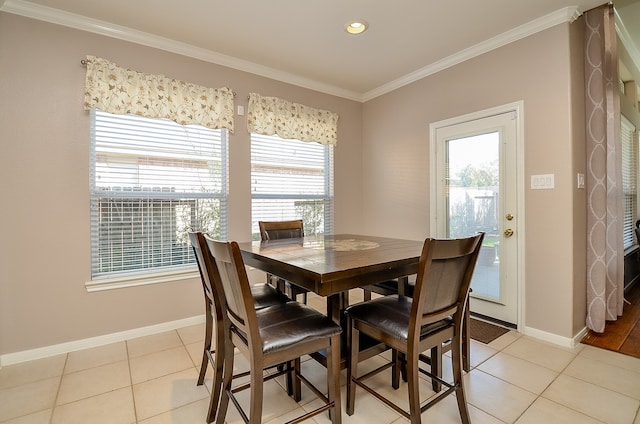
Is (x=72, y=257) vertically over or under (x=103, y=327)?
over

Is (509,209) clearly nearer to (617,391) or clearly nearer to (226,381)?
(617,391)

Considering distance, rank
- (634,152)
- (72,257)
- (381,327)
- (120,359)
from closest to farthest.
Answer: (381,327), (120,359), (72,257), (634,152)

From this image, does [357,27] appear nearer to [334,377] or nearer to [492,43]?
[492,43]

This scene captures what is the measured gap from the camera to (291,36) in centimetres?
278

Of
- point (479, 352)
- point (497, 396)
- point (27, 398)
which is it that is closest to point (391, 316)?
point (497, 396)

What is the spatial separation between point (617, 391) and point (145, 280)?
11.6ft

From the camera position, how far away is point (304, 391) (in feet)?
6.27

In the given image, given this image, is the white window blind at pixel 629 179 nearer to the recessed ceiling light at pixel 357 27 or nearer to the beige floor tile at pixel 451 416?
the recessed ceiling light at pixel 357 27

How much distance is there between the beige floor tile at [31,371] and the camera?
2.04 metres

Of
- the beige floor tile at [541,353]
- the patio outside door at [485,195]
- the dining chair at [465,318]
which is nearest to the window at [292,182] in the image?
the patio outside door at [485,195]

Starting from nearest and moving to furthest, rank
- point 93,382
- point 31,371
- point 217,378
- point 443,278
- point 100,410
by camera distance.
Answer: point 443,278
point 217,378
point 100,410
point 93,382
point 31,371

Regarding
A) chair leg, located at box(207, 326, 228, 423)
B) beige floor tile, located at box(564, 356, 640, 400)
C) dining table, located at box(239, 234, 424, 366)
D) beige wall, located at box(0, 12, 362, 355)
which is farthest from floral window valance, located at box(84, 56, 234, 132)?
beige floor tile, located at box(564, 356, 640, 400)

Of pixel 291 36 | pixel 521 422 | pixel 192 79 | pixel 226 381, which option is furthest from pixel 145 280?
pixel 521 422

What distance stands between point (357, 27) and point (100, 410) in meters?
3.28
